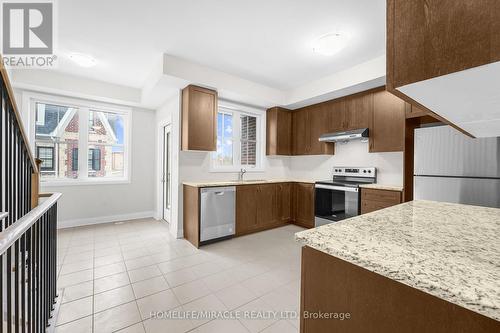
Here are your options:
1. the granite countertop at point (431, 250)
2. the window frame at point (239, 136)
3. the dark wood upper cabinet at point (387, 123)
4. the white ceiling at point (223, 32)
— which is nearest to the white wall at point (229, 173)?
the window frame at point (239, 136)

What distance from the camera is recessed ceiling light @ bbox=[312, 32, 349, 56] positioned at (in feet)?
8.35

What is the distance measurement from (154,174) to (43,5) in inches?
138

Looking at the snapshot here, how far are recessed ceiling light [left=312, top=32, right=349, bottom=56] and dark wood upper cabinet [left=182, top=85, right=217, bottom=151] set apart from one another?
1824mm

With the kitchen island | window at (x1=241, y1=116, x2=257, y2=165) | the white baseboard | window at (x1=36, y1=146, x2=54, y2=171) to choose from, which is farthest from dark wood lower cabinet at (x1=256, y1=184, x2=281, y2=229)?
window at (x1=36, y1=146, x2=54, y2=171)

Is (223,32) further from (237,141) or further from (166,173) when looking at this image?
(166,173)

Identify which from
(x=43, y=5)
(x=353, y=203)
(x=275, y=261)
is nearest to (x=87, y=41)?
(x=43, y=5)

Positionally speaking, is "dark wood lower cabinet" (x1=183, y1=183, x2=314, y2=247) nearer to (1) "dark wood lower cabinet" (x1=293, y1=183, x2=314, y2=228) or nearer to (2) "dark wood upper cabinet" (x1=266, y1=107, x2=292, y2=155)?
(1) "dark wood lower cabinet" (x1=293, y1=183, x2=314, y2=228)

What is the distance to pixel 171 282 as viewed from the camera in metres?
2.29

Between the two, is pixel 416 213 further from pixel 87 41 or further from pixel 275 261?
pixel 87 41

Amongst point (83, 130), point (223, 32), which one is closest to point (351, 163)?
point (223, 32)

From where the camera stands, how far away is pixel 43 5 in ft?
7.22

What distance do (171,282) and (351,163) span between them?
136 inches

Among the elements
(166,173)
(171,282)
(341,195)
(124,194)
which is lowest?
(171,282)

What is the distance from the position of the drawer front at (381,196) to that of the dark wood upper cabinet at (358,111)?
1.12m
